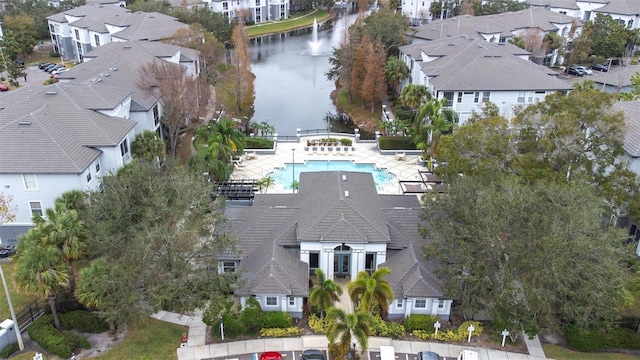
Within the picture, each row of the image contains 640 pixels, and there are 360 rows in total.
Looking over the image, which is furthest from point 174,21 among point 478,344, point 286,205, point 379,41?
point 478,344

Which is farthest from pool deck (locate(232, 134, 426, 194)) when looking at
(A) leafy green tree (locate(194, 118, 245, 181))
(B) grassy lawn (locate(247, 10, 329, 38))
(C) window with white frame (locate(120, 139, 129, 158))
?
(B) grassy lawn (locate(247, 10, 329, 38))

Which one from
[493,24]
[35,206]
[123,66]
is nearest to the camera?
[35,206]

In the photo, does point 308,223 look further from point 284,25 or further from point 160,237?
point 284,25

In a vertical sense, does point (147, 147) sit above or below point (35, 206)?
above

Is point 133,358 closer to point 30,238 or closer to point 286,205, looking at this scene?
point 30,238

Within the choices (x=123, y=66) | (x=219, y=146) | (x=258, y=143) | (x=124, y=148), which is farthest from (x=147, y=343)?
(x=123, y=66)

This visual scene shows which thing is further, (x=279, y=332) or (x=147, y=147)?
(x=147, y=147)

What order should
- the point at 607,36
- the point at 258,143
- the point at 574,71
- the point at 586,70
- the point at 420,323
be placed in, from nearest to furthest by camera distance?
1. the point at 420,323
2. the point at 258,143
3. the point at 574,71
4. the point at 586,70
5. the point at 607,36
